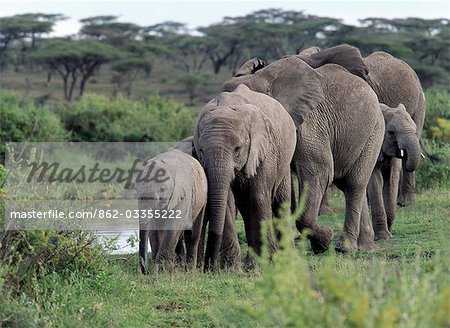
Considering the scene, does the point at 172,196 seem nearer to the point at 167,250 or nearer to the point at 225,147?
the point at 167,250

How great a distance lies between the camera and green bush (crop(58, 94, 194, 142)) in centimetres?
2341

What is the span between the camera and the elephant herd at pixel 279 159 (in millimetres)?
8234

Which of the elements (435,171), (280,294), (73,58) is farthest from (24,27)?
(280,294)

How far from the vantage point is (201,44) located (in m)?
51.6

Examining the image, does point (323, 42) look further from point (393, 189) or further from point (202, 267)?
point (202, 267)

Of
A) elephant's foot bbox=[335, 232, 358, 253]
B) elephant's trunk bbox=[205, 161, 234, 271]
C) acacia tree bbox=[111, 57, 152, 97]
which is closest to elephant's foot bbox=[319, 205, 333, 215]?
elephant's foot bbox=[335, 232, 358, 253]

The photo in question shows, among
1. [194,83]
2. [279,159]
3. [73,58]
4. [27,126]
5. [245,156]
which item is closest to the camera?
[245,156]

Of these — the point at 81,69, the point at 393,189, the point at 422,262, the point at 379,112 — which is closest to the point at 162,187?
the point at 422,262

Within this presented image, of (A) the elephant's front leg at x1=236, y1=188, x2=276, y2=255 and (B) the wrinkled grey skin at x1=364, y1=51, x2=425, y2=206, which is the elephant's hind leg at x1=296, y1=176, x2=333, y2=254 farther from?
(B) the wrinkled grey skin at x1=364, y1=51, x2=425, y2=206

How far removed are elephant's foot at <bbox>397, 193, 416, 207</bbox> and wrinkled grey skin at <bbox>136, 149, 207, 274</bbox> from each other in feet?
18.7

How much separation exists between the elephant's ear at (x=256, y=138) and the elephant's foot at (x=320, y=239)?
1287 mm

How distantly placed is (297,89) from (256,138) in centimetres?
136

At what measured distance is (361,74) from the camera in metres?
10.7

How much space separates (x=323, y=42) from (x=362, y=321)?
43667 mm
